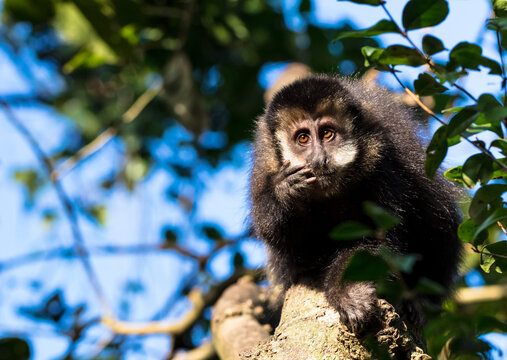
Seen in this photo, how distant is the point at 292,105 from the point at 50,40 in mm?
6056

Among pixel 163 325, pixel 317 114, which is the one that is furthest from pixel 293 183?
pixel 163 325

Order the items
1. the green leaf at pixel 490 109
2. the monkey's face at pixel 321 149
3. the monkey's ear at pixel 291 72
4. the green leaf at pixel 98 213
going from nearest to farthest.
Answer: the green leaf at pixel 490 109 < the monkey's face at pixel 321 149 < the monkey's ear at pixel 291 72 < the green leaf at pixel 98 213

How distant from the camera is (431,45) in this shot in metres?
1.90

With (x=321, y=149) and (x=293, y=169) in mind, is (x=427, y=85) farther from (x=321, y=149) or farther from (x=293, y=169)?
(x=321, y=149)

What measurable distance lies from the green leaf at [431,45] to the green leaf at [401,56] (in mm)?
40

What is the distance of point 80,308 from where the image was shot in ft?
15.4

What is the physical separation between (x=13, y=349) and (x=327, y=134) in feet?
7.67

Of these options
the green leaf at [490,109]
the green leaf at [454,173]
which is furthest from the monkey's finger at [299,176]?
the green leaf at [490,109]

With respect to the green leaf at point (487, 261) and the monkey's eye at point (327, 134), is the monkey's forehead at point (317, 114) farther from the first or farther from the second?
the green leaf at point (487, 261)

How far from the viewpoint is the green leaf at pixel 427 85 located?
1.97 metres

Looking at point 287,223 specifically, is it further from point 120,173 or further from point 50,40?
point 50,40

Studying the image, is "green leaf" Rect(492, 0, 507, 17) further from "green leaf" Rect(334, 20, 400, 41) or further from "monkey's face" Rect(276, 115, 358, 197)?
"monkey's face" Rect(276, 115, 358, 197)

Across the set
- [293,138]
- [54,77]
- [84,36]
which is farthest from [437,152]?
[54,77]

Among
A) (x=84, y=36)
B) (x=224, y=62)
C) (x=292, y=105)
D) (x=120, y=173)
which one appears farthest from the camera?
(x=120, y=173)
